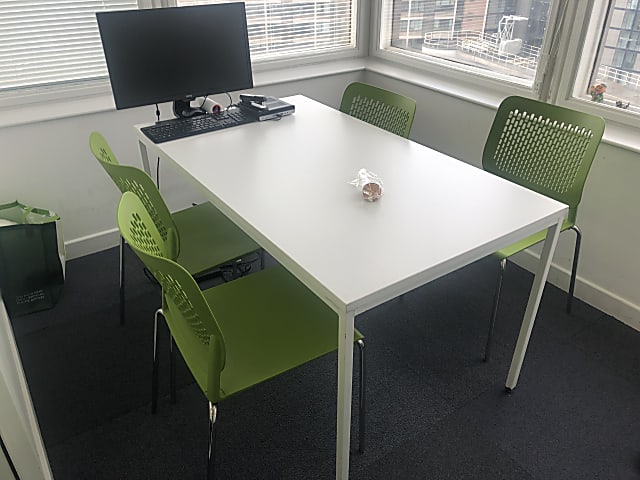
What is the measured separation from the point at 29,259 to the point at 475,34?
2412mm

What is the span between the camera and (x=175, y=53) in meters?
2.10

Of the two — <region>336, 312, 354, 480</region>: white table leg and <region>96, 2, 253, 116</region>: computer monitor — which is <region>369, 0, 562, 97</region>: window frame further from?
<region>336, 312, 354, 480</region>: white table leg

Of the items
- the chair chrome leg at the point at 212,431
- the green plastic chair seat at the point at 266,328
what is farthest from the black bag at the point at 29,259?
the chair chrome leg at the point at 212,431

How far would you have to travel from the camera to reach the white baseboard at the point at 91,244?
8.63 feet

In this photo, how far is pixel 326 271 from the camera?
1.24m

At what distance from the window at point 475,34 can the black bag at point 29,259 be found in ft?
7.19

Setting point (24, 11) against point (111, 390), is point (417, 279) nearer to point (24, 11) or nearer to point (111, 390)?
point (111, 390)


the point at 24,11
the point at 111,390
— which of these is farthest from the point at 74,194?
the point at 111,390

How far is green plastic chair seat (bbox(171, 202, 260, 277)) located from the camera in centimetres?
179

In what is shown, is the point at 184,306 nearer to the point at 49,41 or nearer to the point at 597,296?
the point at 49,41

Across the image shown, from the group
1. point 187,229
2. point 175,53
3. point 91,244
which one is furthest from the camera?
point 91,244

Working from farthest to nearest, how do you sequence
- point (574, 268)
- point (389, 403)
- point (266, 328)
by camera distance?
point (574, 268)
point (389, 403)
point (266, 328)

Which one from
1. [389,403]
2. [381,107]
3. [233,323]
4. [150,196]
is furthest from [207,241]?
[381,107]

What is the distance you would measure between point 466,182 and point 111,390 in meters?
1.47
